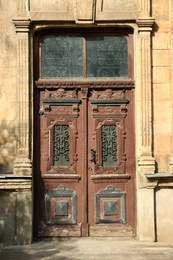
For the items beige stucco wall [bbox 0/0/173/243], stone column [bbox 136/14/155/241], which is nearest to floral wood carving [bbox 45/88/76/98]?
beige stucco wall [bbox 0/0/173/243]

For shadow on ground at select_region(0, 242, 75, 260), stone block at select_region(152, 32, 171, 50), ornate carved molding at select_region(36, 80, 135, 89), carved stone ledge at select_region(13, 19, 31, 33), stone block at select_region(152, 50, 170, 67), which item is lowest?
shadow on ground at select_region(0, 242, 75, 260)

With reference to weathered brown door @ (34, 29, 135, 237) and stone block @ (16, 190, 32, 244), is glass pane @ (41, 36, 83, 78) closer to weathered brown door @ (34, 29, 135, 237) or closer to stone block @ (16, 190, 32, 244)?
weathered brown door @ (34, 29, 135, 237)

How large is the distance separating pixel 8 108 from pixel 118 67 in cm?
219

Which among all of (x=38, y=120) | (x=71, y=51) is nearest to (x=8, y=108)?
(x=38, y=120)

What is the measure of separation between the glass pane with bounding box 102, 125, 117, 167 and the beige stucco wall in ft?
1.47

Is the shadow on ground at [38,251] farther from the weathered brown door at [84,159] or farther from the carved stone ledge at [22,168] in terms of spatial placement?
the carved stone ledge at [22,168]

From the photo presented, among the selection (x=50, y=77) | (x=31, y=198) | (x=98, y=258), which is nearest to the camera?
(x=98, y=258)

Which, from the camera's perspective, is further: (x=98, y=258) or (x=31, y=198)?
(x=31, y=198)

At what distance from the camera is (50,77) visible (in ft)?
28.6

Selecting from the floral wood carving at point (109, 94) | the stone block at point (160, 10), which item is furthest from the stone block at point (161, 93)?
the stone block at point (160, 10)

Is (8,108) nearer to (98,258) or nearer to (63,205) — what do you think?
(63,205)

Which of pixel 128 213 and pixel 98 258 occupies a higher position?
pixel 128 213

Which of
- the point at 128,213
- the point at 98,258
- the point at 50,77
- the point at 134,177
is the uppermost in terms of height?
the point at 50,77

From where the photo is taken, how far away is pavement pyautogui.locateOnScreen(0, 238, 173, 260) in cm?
722
